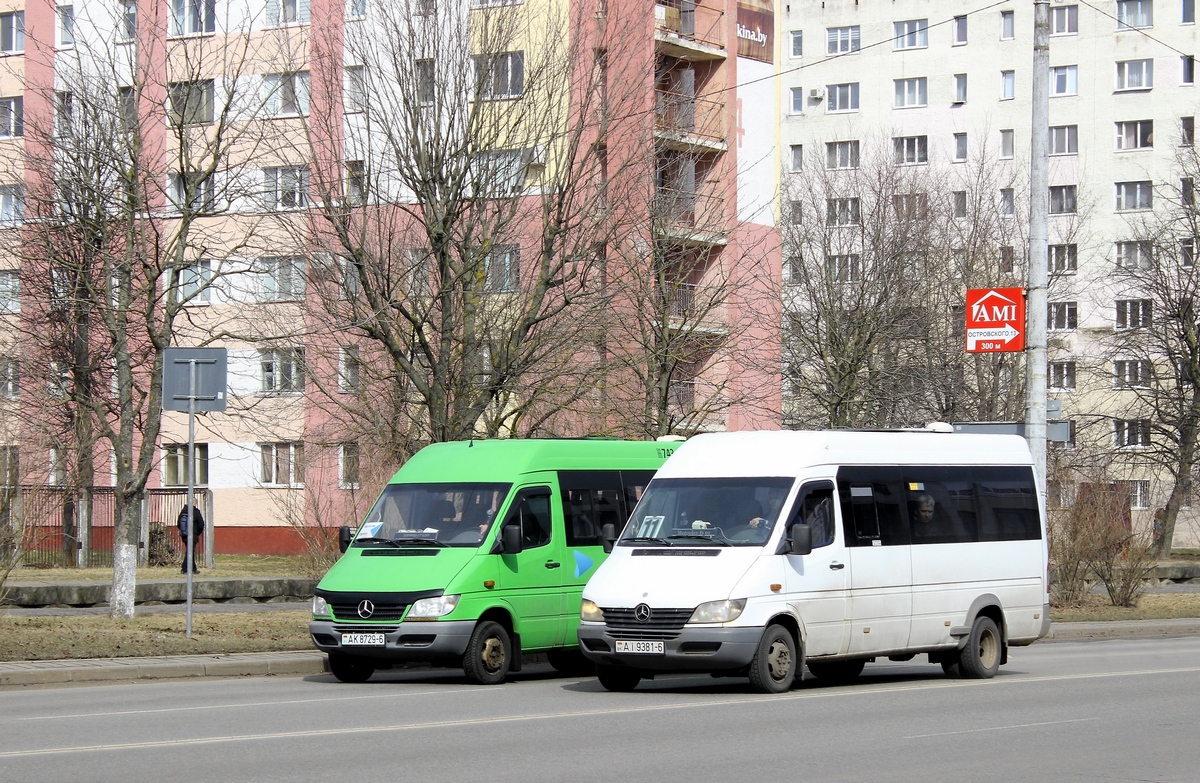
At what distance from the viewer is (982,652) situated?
56.6ft

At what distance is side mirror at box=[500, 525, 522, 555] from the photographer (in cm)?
1659

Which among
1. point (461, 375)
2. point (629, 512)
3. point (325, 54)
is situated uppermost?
point (325, 54)

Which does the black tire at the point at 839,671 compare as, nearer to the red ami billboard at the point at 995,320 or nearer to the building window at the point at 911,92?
the red ami billboard at the point at 995,320

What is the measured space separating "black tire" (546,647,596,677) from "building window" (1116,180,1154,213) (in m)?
63.8

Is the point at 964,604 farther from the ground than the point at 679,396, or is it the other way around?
the point at 679,396

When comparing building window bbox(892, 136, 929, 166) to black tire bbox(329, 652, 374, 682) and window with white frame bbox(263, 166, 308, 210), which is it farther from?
black tire bbox(329, 652, 374, 682)

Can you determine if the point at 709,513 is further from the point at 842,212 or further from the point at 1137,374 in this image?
the point at 1137,374

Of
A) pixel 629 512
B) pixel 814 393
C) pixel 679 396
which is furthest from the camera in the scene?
pixel 814 393

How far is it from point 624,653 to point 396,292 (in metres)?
11.4

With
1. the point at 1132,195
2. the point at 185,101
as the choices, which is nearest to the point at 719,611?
the point at 185,101

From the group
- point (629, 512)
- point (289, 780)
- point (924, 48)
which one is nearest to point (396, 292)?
point (629, 512)

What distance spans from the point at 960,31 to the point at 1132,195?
477 inches

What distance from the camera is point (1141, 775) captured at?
32.0 feet

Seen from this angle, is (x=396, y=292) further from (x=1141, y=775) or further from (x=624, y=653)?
(x=1141, y=775)
